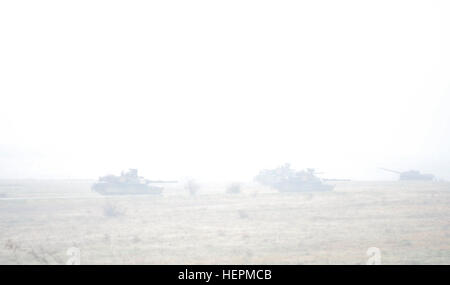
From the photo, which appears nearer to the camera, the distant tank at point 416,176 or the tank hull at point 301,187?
the tank hull at point 301,187

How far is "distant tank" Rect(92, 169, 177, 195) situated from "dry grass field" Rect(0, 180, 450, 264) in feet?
11.8

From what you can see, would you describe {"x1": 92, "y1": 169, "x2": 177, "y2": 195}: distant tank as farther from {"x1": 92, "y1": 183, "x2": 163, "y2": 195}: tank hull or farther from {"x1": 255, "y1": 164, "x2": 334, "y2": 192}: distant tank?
{"x1": 255, "y1": 164, "x2": 334, "y2": 192}: distant tank

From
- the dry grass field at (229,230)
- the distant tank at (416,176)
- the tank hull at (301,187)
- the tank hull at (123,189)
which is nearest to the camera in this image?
the dry grass field at (229,230)

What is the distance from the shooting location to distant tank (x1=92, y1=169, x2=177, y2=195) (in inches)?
1609

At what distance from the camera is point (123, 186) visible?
4122 cm

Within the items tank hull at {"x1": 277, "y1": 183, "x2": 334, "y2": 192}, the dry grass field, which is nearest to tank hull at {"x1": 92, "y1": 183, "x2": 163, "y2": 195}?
the dry grass field

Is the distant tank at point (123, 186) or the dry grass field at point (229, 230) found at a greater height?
the distant tank at point (123, 186)

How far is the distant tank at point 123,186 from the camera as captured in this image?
40.9m

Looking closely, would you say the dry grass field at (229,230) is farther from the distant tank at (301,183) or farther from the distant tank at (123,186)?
the distant tank at (301,183)

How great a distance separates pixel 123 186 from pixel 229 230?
21.5 m

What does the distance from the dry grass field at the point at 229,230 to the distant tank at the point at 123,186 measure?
3.58 meters

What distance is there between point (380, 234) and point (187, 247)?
9.01 m

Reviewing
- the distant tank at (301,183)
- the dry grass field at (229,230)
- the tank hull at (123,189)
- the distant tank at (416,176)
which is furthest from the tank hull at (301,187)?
the distant tank at (416,176)
